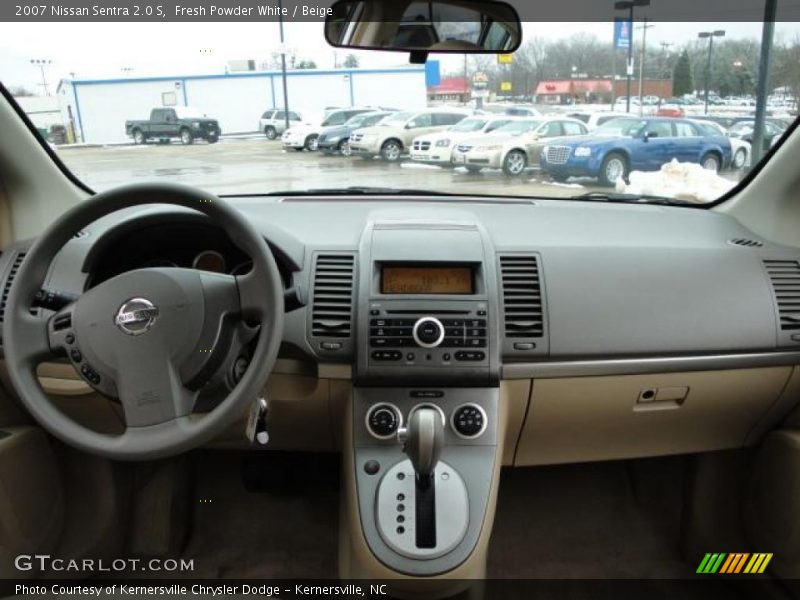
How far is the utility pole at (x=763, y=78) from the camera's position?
7.94ft

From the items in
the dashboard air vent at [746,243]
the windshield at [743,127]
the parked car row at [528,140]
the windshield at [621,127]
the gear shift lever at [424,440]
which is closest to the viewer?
the gear shift lever at [424,440]

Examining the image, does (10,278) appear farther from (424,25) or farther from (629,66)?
(629,66)

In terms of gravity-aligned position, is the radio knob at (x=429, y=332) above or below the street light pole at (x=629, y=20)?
below

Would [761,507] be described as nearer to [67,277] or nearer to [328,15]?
[328,15]

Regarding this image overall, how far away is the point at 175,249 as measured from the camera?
202cm

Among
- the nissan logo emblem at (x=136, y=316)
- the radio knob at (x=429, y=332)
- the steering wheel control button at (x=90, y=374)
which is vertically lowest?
the radio knob at (x=429, y=332)

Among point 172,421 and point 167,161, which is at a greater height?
point 167,161

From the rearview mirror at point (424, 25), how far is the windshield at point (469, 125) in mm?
983

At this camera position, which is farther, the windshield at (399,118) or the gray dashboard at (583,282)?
the windshield at (399,118)

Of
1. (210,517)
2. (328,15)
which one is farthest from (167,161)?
(210,517)

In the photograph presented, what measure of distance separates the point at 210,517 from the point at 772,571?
2.17m

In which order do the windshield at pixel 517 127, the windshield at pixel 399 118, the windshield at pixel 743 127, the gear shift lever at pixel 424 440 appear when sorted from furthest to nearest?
the windshield at pixel 399 118, the windshield at pixel 517 127, the windshield at pixel 743 127, the gear shift lever at pixel 424 440

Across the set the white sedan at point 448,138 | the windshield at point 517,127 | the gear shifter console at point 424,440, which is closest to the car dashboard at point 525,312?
the gear shifter console at point 424,440

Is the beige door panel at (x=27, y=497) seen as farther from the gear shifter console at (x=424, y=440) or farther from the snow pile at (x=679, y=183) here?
the snow pile at (x=679, y=183)
